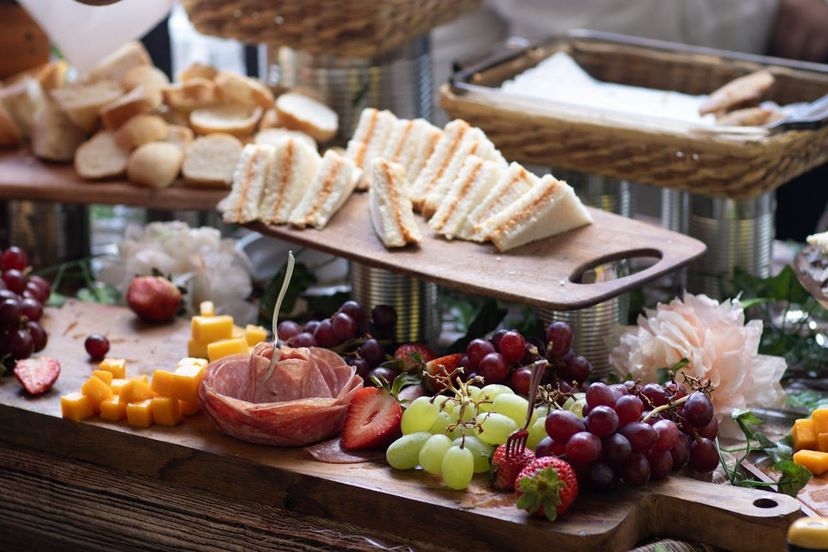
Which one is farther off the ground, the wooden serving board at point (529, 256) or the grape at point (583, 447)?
the wooden serving board at point (529, 256)

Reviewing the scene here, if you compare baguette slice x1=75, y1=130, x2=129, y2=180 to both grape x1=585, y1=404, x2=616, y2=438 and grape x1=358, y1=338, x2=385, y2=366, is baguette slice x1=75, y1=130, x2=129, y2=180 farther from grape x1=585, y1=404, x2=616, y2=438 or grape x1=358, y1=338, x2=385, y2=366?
grape x1=585, y1=404, x2=616, y2=438

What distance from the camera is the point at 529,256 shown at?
1479 millimetres

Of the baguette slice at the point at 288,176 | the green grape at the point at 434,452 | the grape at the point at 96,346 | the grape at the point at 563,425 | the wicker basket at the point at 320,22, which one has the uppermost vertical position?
the wicker basket at the point at 320,22

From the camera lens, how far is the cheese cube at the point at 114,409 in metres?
1.36

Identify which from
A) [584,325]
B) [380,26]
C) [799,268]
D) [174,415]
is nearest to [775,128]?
[799,268]

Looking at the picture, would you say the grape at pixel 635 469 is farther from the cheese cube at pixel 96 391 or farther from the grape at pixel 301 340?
the cheese cube at pixel 96 391

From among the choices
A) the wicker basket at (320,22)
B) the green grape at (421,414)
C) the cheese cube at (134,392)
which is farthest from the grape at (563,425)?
the wicker basket at (320,22)

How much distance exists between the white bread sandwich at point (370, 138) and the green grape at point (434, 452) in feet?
1.99

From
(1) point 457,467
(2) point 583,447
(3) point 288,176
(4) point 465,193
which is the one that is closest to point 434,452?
(1) point 457,467

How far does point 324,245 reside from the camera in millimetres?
1531

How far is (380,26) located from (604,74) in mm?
407

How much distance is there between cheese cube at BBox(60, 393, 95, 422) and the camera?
136cm

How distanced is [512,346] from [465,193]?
0.30 meters

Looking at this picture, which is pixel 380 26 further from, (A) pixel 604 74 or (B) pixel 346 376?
(B) pixel 346 376
